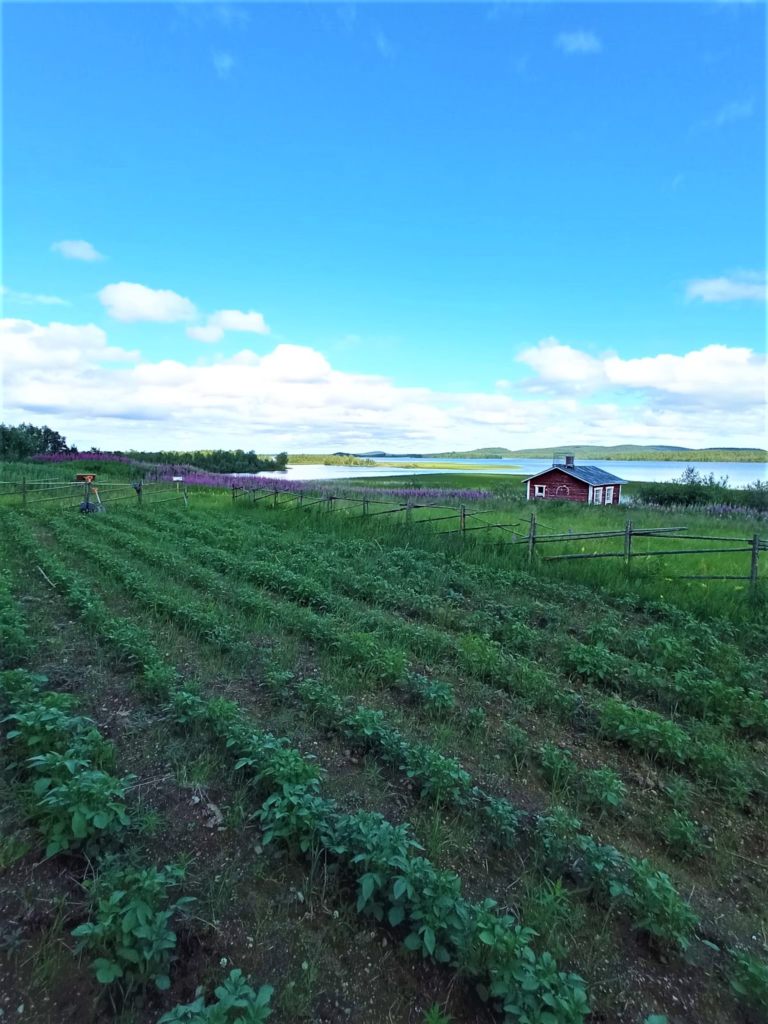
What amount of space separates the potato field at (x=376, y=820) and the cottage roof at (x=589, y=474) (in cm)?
2215

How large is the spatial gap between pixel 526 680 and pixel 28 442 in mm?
49976

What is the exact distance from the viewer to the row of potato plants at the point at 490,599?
6.28 metres

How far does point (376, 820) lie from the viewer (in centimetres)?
304

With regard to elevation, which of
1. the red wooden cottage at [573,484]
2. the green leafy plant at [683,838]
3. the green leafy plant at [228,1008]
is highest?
the red wooden cottage at [573,484]

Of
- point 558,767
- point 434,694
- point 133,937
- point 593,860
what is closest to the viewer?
point 133,937

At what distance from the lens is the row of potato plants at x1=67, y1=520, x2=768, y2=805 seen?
4297 millimetres

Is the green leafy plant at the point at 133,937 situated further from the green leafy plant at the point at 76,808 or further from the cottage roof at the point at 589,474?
the cottage roof at the point at 589,474

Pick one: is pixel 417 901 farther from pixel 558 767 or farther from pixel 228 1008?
pixel 558 767

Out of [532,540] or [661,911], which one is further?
[532,540]

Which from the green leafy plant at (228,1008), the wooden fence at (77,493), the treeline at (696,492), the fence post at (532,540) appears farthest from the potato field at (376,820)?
the treeline at (696,492)

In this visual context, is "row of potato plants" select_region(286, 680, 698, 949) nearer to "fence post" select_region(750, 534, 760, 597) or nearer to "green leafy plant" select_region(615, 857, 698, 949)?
"green leafy plant" select_region(615, 857, 698, 949)

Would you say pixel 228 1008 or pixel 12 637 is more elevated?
pixel 12 637

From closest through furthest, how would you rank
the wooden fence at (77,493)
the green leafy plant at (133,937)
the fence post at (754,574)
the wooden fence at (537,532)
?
the green leafy plant at (133,937)
the fence post at (754,574)
the wooden fence at (537,532)
the wooden fence at (77,493)

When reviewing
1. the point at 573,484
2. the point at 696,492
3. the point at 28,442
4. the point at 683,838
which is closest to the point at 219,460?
the point at 28,442
